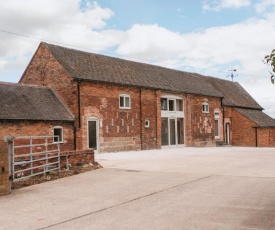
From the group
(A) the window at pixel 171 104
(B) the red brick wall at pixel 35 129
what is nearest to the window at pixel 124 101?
(A) the window at pixel 171 104

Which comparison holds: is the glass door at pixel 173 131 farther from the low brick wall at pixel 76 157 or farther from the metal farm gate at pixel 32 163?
the metal farm gate at pixel 32 163

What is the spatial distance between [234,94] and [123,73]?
56.3 ft

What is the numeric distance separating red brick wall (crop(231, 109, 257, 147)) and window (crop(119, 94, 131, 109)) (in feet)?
47.5

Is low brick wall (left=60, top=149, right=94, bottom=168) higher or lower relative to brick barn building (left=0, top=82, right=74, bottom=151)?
lower

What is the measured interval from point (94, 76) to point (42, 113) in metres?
4.70

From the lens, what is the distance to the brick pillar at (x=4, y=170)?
31.0 ft

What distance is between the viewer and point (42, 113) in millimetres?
19875

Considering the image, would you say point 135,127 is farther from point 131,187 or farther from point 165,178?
point 131,187

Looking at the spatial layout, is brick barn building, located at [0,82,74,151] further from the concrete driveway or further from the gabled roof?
the concrete driveway

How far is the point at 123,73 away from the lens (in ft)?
86.4

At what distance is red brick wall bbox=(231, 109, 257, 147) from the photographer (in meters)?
34.1

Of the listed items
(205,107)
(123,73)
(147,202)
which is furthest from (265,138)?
(147,202)

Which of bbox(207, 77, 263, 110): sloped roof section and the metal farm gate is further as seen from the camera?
bbox(207, 77, 263, 110): sloped roof section

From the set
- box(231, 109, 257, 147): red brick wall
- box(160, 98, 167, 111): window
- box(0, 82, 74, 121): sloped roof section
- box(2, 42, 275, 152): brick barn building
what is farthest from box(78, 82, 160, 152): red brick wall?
box(231, 109, 257, 147): red brick wall
